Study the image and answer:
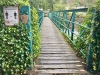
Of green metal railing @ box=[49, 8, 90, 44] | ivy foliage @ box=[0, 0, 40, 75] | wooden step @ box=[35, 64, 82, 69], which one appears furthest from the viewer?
green metal railing @ box=[49, 8, 90, 44]

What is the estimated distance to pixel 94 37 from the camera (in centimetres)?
301

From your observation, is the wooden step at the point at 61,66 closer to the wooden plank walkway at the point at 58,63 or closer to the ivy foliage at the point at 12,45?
the wooden plank walkway at the point at 58,63

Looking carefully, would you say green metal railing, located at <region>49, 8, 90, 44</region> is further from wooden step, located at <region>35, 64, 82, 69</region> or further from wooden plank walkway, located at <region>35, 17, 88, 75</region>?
wooden step, located at <region>35, 64, 82, 69</region>

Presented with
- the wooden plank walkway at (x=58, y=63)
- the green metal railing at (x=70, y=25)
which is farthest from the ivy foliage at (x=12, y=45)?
the green metal railing at (x=70, y=25)

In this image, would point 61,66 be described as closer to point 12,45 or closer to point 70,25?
point 12,45

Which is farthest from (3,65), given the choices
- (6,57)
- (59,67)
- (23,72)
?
(59,67)

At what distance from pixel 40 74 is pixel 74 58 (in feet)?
4.16

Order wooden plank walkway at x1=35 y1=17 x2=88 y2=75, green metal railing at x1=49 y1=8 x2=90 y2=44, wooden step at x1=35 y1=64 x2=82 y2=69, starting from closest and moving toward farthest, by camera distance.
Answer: wooden plank walkway at x1=35 y1=17 x2=88 y2=75 → wooden step at x1=35 y1=64 x2=82 y2=69 → green metal railing at x1=49 y1=8 x2=90 y2=44

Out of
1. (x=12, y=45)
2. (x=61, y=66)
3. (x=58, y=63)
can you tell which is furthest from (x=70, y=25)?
(x=12, y=45)

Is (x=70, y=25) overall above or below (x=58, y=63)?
above

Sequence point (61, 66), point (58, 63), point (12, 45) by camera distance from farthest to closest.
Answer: point (58, 63) < point (61, 66) < point (12, 45)

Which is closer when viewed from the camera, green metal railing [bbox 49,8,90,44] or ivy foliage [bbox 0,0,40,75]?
ivy foliage [bbox 0,0,40,75]

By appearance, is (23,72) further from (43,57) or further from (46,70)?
(43,57)

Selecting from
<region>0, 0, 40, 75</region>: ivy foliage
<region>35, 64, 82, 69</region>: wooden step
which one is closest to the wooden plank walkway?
<region>35, 64, 82, 69</region>: wooden step
